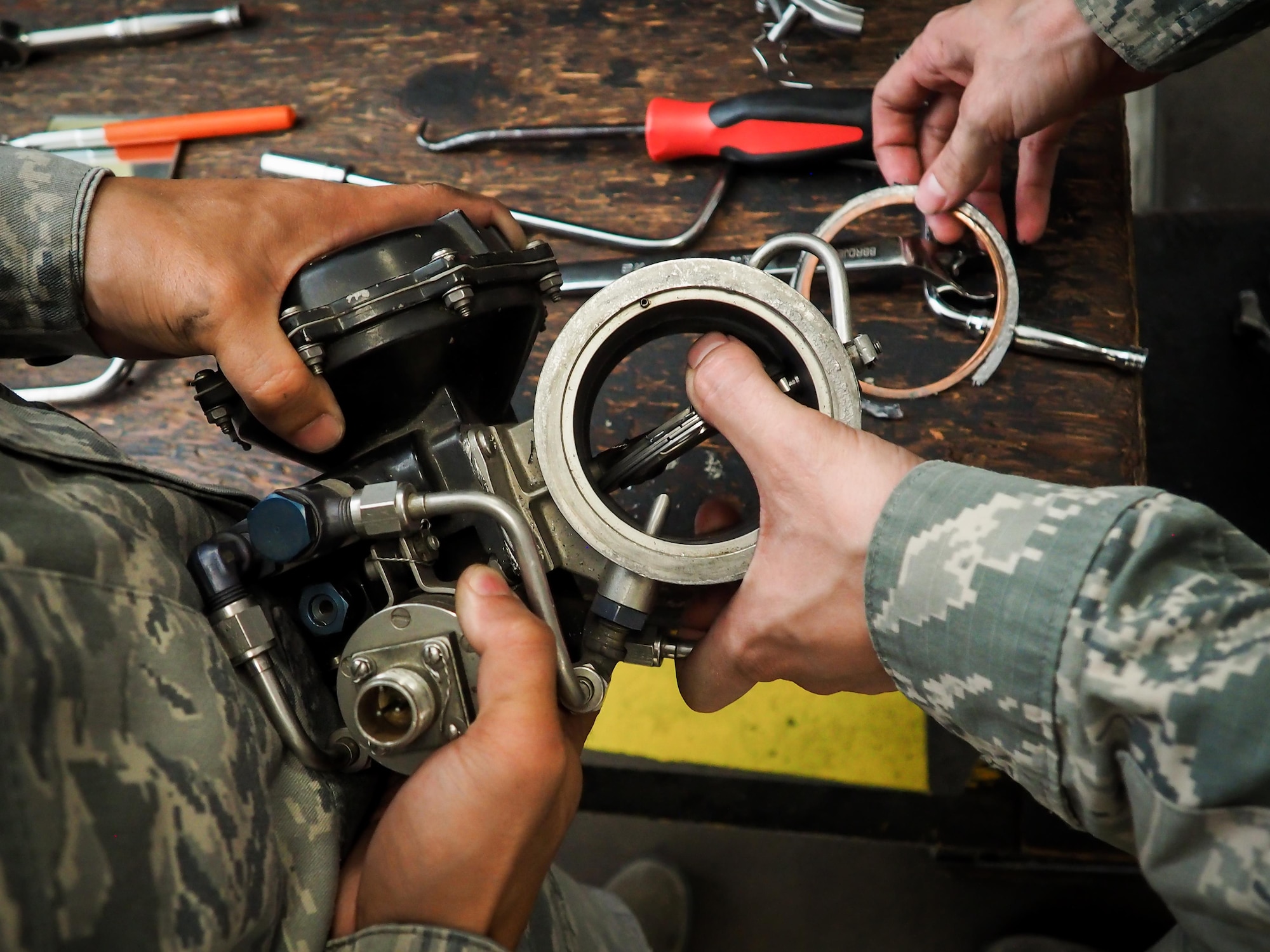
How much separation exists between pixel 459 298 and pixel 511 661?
0.94 feet

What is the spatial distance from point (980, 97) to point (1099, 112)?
0.28 metres

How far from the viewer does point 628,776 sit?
1.68m

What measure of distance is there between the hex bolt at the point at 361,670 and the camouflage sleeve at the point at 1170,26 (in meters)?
0.90

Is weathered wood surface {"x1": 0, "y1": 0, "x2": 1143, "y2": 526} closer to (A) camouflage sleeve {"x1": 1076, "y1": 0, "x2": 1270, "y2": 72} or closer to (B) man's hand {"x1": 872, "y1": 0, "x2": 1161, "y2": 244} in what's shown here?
(B) man's hand {"x1": 872, "y1": 0, "x2": 1161, "y2": 244}

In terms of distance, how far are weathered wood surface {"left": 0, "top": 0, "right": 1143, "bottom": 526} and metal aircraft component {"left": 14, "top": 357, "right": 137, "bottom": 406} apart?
0.02 m

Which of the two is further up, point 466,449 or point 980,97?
point 980,97

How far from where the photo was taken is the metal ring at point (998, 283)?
0.99 meters

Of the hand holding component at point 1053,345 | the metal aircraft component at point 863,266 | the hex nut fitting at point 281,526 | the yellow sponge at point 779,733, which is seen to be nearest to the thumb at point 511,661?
the hex nut fitting at point 281,526

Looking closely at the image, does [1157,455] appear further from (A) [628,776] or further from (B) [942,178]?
(A) [628,776]

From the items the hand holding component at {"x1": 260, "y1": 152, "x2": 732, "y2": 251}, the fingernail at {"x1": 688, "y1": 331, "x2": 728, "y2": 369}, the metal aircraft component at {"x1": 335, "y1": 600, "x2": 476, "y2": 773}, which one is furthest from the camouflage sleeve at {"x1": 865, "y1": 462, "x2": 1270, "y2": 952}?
the hand holding component at {"x1": 260, "y1": 152, "x2": 732, "y2": 251}

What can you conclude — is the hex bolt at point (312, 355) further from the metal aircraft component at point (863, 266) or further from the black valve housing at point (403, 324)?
the metal aircraft component at point (863, 266)

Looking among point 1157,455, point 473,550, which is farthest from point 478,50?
point 1157,455

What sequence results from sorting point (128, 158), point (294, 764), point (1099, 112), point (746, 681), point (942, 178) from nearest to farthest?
point (294, 764) < point (746, 681) < point (942, 178) < point (1099, 112) < point (128, 158)

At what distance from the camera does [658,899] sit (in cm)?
163
